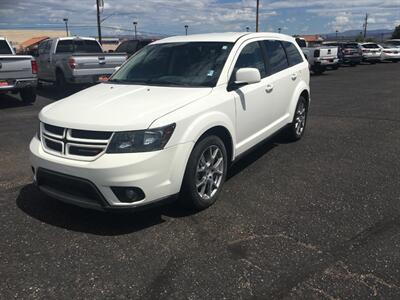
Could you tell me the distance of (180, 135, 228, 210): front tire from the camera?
3.96m

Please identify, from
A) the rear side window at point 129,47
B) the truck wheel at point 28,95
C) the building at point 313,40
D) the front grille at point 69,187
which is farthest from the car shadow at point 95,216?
the building at point 313,40

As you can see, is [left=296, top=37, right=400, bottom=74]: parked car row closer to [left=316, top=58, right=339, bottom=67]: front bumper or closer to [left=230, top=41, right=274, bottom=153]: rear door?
[left=316, top=58, right=339, bottom=67]: front bumper

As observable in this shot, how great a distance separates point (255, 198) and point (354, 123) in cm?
479

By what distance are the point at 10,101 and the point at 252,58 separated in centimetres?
989

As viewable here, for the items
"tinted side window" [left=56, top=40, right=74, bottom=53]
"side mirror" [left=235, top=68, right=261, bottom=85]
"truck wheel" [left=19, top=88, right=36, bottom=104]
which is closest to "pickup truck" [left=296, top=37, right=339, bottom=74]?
"tinted side window" [left=56, top=40, right=74, bottom=53]

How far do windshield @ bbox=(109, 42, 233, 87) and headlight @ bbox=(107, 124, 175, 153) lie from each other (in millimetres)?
1119

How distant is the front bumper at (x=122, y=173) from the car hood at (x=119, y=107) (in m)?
0.29

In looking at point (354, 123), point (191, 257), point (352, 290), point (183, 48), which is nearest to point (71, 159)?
point (191, 257)

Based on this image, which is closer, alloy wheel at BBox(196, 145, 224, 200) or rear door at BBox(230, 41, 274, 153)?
alloy wheel at BBox(196, 145, 224, 200)

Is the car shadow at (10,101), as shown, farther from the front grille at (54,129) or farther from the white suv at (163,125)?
the front grille at (54,129)

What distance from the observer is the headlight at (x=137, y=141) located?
354 cm


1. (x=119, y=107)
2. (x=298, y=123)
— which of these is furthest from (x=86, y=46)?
(x=119, y=107)

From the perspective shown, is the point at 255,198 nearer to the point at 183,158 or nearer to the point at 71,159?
the point at 183,158

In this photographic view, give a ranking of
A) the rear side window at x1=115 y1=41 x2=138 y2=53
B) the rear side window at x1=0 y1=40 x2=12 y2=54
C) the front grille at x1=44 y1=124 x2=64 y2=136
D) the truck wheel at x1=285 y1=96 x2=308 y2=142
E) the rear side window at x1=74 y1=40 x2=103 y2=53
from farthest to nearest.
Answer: the rear side window at x1=115 y1=41 x2=138 y2=53 < the rear side window at x1=74 y1=40 x2=103 y2=53 < the rear side window at x1=0 y1=40 x2=12 y2=54 < the truck wheel at x1=285 y1=96 x2=308 y2=142 < the front grille at x1=44 y1=124 x2=64 y2=136
